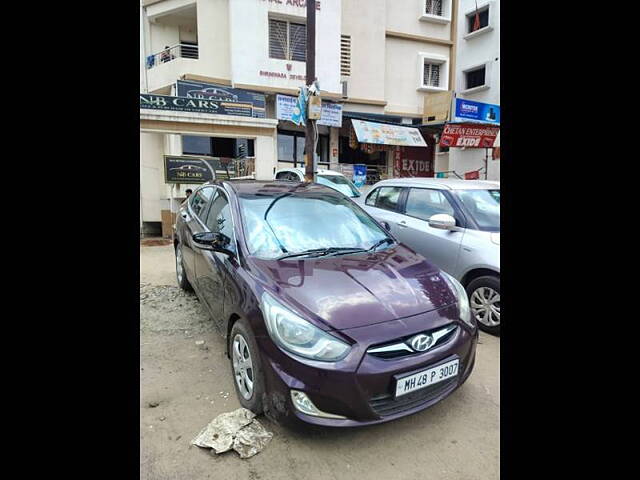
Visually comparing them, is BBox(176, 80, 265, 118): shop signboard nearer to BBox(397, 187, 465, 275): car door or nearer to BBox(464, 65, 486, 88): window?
BBox(397, 187, 465, 275): car door

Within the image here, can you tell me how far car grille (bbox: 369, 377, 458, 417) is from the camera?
6.55 ft

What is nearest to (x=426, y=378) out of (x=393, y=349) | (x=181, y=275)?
(x=393, y=349)

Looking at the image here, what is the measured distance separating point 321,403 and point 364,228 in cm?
173

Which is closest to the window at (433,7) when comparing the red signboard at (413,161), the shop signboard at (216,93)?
the red signboard at (413,161)

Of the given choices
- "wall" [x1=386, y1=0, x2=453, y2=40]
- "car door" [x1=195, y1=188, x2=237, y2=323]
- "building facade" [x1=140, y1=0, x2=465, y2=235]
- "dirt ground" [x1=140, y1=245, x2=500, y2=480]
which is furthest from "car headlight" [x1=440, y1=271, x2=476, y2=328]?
"wall" [x1=386, y1=0, x2=453, y2=40]

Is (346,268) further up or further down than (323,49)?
further down

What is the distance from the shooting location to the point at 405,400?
6.79 ft

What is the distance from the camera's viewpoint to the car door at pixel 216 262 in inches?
113

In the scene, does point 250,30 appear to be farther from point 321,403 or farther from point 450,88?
point 321,403

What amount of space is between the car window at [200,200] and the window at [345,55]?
11827 mm

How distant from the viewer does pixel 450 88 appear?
17.0 meters

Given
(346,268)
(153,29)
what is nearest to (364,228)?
(346,268)

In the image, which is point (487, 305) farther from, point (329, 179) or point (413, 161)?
point (413, 161)

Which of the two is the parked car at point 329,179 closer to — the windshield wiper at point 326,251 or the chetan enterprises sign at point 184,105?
the chetan enterprises sign at point 184,105
